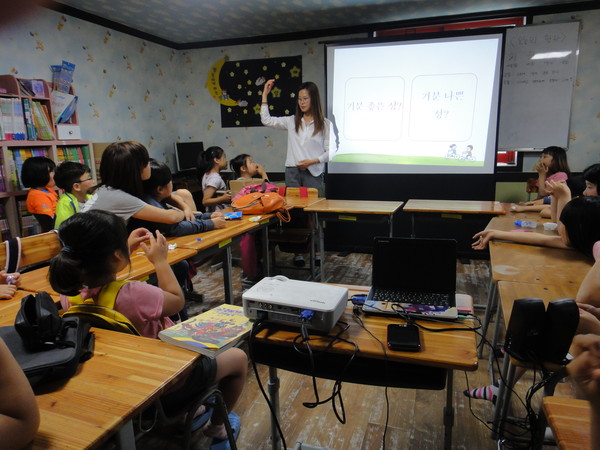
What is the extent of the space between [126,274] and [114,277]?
451 millimetres

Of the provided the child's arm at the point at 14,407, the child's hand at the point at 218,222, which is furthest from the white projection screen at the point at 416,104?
the child's arm at the point at 14,407

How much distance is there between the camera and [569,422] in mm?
911

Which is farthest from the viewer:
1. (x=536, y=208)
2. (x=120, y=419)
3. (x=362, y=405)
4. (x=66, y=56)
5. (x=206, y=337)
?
(x=66, y=56)

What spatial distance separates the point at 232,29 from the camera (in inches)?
194

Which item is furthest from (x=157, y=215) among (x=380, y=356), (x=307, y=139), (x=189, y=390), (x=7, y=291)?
(x=307, y=139)

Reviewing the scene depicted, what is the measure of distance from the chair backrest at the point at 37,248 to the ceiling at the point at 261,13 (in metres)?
2.85

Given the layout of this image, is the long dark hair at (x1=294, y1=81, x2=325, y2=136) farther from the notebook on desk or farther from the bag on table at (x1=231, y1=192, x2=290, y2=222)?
the notebook on desk

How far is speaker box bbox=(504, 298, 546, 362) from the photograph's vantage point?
1089mm

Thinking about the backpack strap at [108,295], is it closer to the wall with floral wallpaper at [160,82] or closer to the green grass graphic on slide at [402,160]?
the wall with floral wallpaper at [160,82]

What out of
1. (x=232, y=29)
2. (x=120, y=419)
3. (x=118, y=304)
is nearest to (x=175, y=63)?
(x=232, y=29)

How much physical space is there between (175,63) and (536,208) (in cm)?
478

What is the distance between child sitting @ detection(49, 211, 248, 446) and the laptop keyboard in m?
0.65

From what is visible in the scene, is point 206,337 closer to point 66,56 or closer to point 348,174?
point 348,174

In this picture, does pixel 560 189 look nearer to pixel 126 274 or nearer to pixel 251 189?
pixel 251 189
